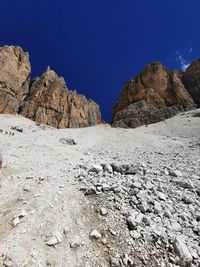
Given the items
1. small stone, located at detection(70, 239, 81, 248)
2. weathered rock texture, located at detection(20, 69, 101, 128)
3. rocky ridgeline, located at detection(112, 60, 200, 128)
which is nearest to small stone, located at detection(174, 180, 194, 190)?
small stone, located at detection(70, 239, 81, 248)

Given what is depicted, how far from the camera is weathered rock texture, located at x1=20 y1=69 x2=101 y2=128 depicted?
202ft

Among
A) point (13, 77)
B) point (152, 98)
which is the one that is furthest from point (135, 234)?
point (152, 98)

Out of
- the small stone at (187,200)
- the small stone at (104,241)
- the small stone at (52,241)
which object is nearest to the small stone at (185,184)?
the small stone at (187,200)

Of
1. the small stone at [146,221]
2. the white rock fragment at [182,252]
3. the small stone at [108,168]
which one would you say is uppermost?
the small stone at [108,168]

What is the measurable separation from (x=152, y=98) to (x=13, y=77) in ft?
146

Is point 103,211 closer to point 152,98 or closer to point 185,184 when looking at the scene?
point 185,184

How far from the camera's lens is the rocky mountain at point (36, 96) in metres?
56.5

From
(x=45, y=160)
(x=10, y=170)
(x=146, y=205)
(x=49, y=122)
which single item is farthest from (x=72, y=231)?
(x=49, y=122)

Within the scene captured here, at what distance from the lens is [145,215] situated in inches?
205

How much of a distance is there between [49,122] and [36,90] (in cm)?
1236

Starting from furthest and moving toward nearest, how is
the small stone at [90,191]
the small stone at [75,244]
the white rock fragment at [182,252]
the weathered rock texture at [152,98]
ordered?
the weathered rock texture at [152,98]
the small stone at [90,191]
the small stone at [75,244]
the white rock fragment at [182,252]

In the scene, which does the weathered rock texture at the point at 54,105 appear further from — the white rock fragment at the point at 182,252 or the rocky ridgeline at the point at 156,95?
the white rock fragment at the point at 182,252

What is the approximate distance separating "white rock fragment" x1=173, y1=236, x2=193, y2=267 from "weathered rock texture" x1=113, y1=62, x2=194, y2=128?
5372 cm

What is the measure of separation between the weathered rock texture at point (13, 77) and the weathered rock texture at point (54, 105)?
132 inches
